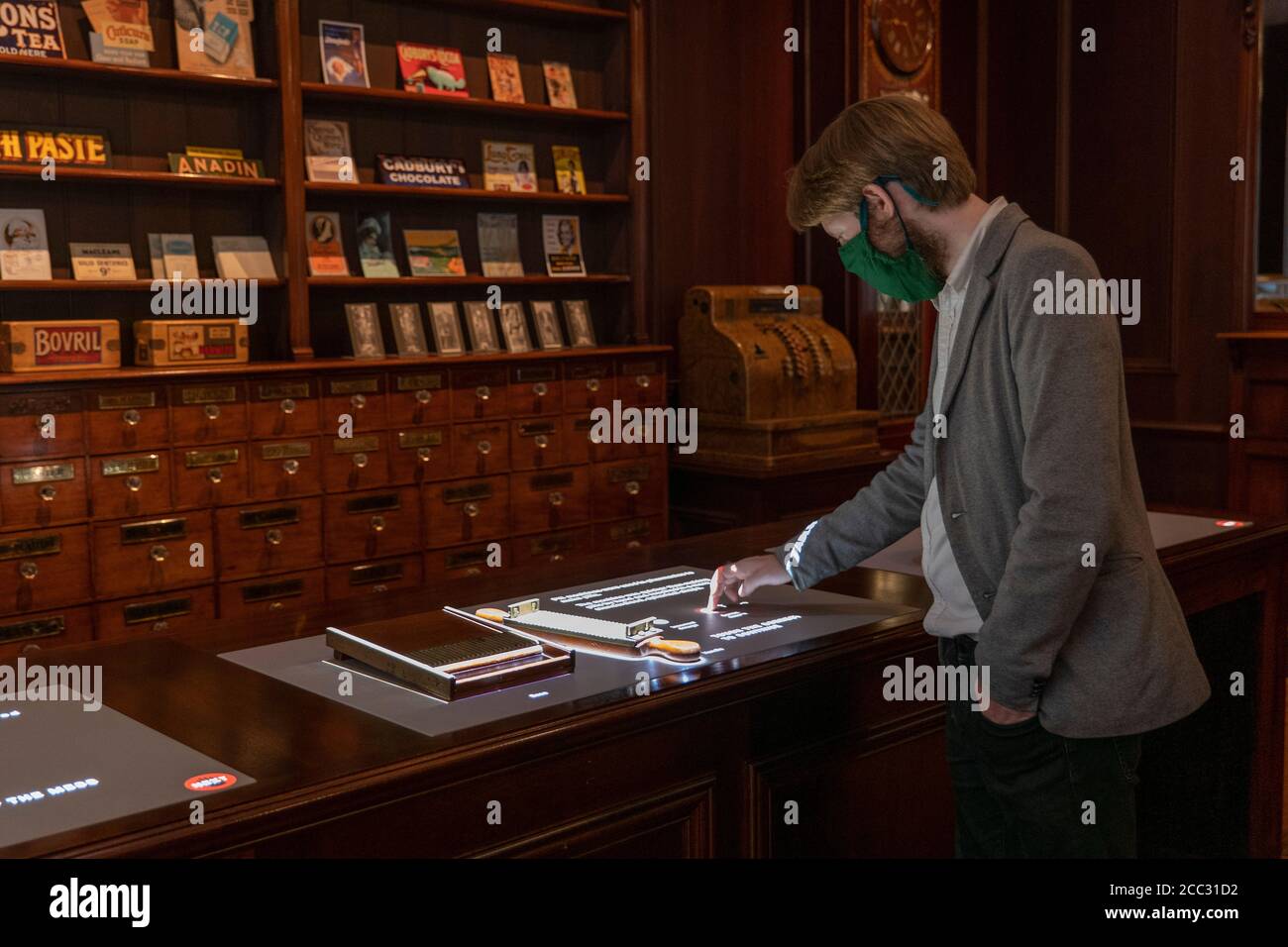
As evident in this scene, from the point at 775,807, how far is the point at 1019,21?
564cm

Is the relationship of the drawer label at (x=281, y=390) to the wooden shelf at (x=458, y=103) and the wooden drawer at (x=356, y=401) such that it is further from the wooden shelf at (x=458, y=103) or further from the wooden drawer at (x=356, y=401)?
the wooden shelf at (x=458, y=103)

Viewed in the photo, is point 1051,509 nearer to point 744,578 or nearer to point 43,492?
point 744,578

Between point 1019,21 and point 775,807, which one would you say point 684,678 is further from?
point 1019,21

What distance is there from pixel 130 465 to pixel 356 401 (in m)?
0.78

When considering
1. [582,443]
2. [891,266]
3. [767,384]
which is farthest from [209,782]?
[767,384]

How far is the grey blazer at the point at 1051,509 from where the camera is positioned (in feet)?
5.40

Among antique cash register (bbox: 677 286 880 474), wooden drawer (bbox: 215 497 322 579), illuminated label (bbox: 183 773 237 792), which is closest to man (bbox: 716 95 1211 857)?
illuminated label (bbox: 183 773 237 792)

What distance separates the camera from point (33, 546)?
383 centimetres

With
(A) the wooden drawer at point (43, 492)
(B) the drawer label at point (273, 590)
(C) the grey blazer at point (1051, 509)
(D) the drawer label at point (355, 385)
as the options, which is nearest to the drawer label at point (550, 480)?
(D) the drawer label at point (355, 385)

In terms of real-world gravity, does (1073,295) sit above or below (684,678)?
above

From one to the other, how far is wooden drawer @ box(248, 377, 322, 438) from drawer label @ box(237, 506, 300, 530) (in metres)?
0.24

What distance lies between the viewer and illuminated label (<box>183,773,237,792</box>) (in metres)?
1.49
